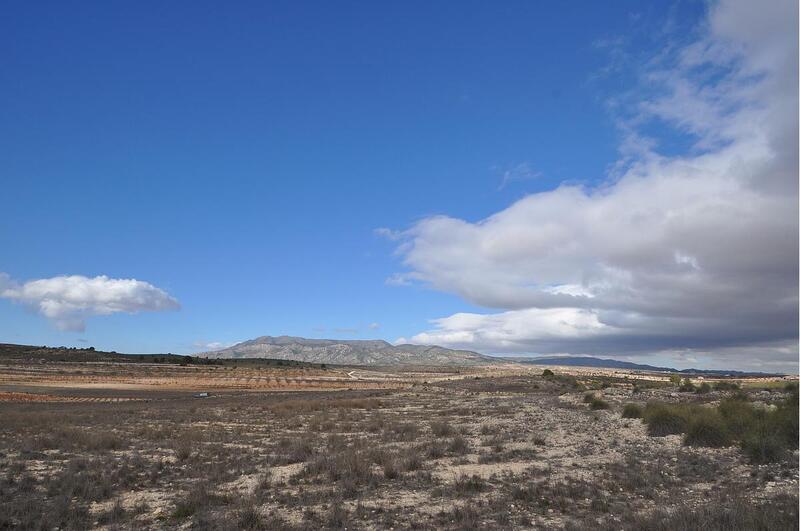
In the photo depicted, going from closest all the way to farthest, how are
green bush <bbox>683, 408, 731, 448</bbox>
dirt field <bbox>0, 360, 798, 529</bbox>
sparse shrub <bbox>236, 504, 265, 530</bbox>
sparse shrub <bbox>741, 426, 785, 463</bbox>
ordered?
sparse shrub <bbox>236, 504, 265, 530</bbox>
dirt field <bbox>0, 360, 798, 529</bbox>
sparse shrub <bbox>741, 426, 785, 463</bbox>
green bush <bbox>683, 408, 731, 448</bbox>

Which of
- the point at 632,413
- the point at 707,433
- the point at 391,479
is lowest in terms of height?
the point at 632,413

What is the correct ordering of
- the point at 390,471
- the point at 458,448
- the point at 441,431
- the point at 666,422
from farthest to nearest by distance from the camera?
the point at 441,431 < the point at 666,422 < the point at 458,448 < the point at 390,471

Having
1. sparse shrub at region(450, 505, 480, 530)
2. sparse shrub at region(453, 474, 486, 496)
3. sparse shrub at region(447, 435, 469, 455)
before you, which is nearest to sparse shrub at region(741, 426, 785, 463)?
sparse shrub at region(453, 474, 486, 496)

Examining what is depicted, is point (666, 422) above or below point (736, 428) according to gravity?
below

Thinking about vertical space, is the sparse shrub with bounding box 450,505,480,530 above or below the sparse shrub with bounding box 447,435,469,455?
above

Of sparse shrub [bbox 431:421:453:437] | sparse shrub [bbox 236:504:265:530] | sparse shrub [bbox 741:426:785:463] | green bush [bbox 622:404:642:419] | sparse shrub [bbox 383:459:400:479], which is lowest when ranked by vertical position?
sparse shrub [bbox 431:421:453:437]

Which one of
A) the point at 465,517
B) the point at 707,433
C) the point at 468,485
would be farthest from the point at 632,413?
the point at 465,517

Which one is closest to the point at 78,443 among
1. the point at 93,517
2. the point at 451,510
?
the point at 93,517

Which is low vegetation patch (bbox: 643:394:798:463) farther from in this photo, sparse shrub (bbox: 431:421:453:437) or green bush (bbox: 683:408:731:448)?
sparse shrub (bbox: 431:421:453:437)

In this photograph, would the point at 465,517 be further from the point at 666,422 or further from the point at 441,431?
the point at 666,422

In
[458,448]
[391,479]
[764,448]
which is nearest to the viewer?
[391,479]

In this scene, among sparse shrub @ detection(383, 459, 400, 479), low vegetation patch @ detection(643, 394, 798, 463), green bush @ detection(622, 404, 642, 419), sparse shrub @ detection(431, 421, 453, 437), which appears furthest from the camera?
green bush @ detection(622, 404, 642, 419)

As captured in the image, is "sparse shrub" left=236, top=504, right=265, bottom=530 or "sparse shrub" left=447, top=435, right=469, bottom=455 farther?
"sparse shrub" left=447, top=435, right=469, bottom=455

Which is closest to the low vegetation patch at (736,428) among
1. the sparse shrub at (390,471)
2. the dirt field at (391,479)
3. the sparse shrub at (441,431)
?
the dirt field at (391,479)
